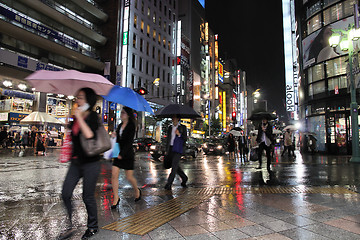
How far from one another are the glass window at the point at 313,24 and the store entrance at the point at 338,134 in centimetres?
838

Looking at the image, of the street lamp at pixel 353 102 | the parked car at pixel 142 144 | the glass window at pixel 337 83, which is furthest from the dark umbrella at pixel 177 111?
the parked car at pixel 142 144

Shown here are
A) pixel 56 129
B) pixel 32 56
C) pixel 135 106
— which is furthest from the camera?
pixel 56 129

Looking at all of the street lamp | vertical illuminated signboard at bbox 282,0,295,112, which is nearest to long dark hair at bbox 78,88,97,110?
the street lamp

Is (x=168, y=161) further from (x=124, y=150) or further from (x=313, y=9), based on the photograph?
(x=313, y=9)

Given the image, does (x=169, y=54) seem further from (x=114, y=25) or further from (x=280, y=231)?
(x=280, y=231)

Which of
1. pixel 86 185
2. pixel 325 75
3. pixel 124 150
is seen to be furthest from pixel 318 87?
pixel 86 185

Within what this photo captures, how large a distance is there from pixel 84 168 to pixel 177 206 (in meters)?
2.03

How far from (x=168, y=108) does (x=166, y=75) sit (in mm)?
49219

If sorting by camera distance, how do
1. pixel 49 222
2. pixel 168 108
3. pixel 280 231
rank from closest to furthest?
pixel 280 231 < pixel 49 222 < pixel 168 108

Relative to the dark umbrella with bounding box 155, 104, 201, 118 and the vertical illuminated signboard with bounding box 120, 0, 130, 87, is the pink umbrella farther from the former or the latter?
the vertical illuminated signboard with bounding box 120, 0, 130, 87

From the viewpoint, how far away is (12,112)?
2927cm

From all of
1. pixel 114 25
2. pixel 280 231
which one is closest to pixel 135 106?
pixel 280 231

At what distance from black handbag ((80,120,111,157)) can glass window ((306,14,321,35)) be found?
25.7 metres

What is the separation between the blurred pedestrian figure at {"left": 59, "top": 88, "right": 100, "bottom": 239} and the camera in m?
3.19
